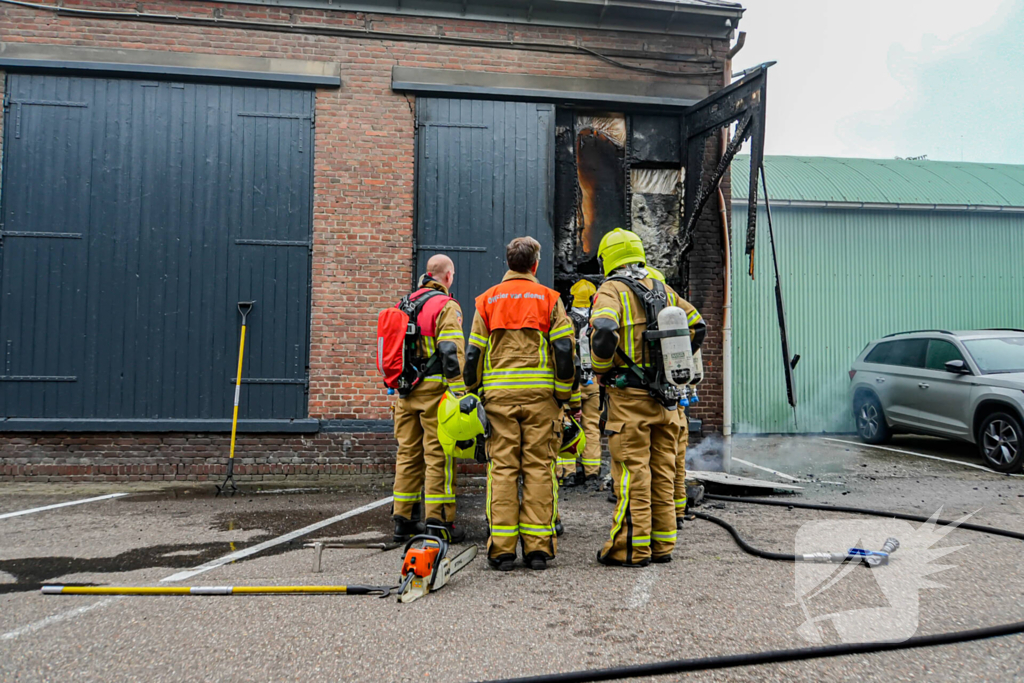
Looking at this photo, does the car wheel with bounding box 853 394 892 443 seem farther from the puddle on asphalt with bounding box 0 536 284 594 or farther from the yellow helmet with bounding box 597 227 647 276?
the puddle on asphalt with bounding box 0 536 284 594

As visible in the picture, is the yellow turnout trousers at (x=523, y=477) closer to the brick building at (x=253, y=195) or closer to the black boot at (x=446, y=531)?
the black boot at (x=446, y=531)

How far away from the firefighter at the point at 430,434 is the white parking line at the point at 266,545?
85 cm

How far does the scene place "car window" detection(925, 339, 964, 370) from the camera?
8.62 metres

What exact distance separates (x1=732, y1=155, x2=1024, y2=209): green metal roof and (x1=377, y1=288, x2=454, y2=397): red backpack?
9.64 metres

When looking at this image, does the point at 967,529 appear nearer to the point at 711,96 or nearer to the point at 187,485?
the point at 711,96

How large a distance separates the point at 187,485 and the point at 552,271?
16.3 ft

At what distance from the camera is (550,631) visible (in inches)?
118

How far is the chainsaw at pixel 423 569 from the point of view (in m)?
3.40

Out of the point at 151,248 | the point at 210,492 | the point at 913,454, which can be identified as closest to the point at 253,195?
the point at 151,248

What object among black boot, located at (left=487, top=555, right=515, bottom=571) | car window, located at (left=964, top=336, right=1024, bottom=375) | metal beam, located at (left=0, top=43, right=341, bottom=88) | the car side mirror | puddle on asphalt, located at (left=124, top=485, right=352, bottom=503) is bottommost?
puddle on asphalt, located at (left=124, top=485, right=352, bottom=503)

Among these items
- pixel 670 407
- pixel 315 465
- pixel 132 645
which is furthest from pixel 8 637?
pixel 315 465

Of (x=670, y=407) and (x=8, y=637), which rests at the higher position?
(x=670, y=407)

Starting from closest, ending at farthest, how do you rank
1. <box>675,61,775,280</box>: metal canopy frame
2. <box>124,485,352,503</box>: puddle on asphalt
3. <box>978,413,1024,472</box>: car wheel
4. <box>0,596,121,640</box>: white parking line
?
<box>0,596,121,640</box>: white parking line
<box>124,485,352,503</box>: puddle on asphalt
<box>675,61,775,280</box>: metal canopy frame
<box>978,413,1024,472</box>: car wheel

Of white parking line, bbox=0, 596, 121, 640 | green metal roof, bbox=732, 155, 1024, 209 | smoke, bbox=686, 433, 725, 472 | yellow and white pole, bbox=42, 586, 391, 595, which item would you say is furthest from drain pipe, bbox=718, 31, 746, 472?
white parking line, bbox=0, 596, 121, 640
